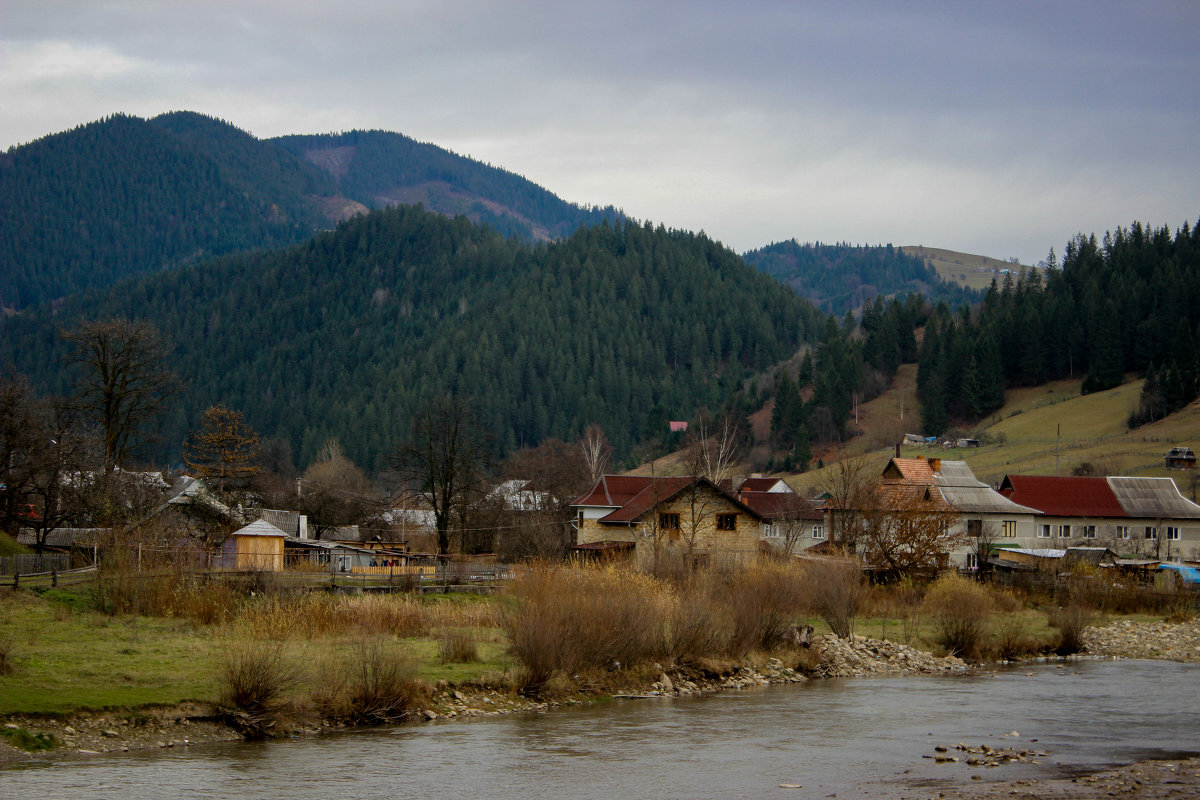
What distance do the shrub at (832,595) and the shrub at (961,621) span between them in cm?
389

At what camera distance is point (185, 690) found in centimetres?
2789

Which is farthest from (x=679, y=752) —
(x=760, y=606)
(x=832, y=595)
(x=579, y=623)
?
(x=832, y=595)

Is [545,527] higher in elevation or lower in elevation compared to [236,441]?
lower

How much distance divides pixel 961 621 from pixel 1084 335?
118m

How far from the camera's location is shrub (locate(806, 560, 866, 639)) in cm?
4575

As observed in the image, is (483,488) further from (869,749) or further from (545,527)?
(869,749)

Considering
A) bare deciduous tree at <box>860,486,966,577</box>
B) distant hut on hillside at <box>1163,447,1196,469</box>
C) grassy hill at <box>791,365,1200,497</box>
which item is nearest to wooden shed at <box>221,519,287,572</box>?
bare deciduous tree at <box>860,486,966,577</box>

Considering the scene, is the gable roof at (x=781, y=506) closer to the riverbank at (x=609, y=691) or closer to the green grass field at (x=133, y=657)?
the riverbank at (x=609, y=691)

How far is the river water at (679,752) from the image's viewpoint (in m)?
22.4

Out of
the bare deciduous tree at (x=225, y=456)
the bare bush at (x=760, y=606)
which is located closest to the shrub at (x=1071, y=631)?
the bare bush at (x=760, y=606)

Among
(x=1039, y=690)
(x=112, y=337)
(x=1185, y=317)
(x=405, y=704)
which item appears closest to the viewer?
(x=405, y=704)

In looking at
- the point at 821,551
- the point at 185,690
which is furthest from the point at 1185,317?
the point at 185,690

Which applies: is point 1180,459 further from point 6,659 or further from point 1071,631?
point 6,659

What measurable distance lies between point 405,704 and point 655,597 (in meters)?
10.9
